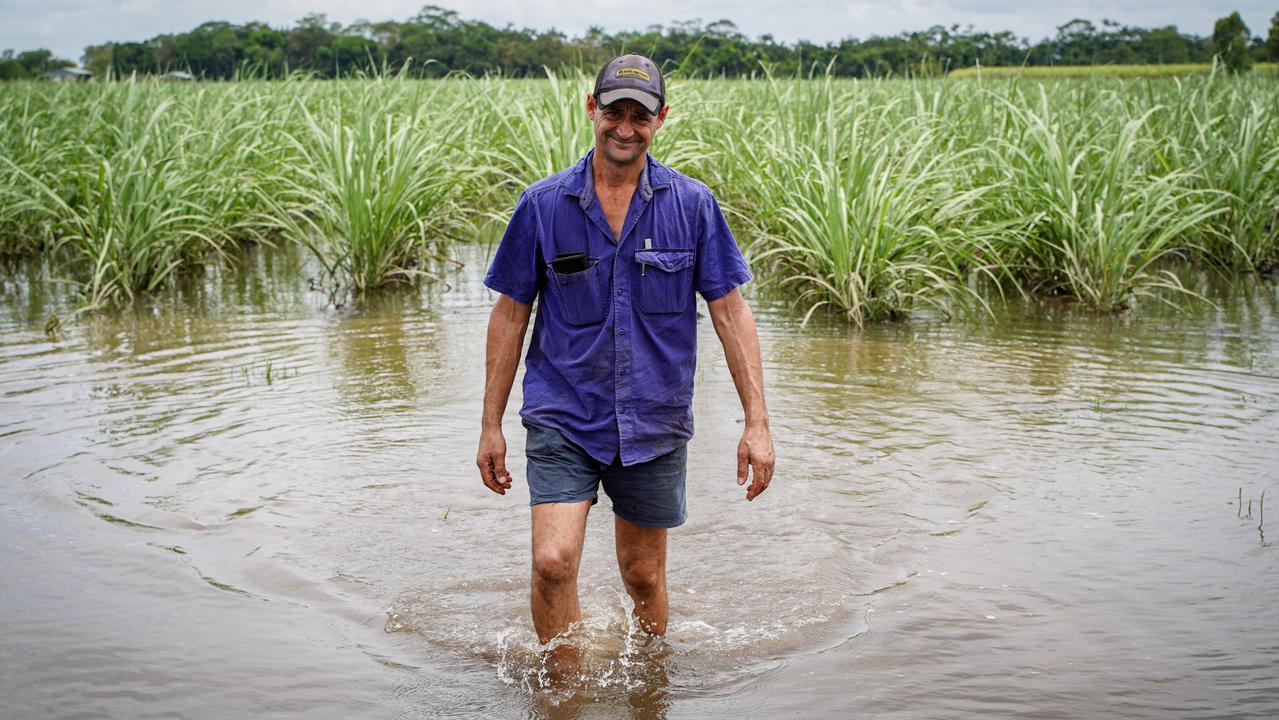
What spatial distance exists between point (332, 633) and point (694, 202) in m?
1.55

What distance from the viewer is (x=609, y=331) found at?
276cm

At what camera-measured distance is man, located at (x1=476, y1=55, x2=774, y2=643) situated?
8.95 ft

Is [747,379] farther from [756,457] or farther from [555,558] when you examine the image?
[555,558]

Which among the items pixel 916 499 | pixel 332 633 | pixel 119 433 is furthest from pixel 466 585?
pixel 119 433

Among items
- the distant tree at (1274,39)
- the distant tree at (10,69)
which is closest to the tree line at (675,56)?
the distant tree at (10,69)

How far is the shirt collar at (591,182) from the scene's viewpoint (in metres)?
2.75

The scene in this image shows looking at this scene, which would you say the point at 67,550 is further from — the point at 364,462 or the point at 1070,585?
the point at 1070,585

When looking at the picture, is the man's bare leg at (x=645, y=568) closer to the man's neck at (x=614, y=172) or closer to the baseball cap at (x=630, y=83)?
the man's neck at (x=614, y=172)

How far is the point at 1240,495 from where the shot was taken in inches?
156

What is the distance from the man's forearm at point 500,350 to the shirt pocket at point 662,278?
12.6 inches

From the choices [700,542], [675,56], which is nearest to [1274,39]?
[675,56]

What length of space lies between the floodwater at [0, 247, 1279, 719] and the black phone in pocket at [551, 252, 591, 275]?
932mm

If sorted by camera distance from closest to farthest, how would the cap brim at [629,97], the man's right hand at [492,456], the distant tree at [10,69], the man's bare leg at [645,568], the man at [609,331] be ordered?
the cap brim at [629,97], the man at [609,331], the man's right hand at [492,456], the man's bare leg at [645,568], the distant tree at [10,69]

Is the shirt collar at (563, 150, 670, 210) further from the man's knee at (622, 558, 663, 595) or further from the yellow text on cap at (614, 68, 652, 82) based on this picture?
the man's knee at (622, 558, 663, 595)
